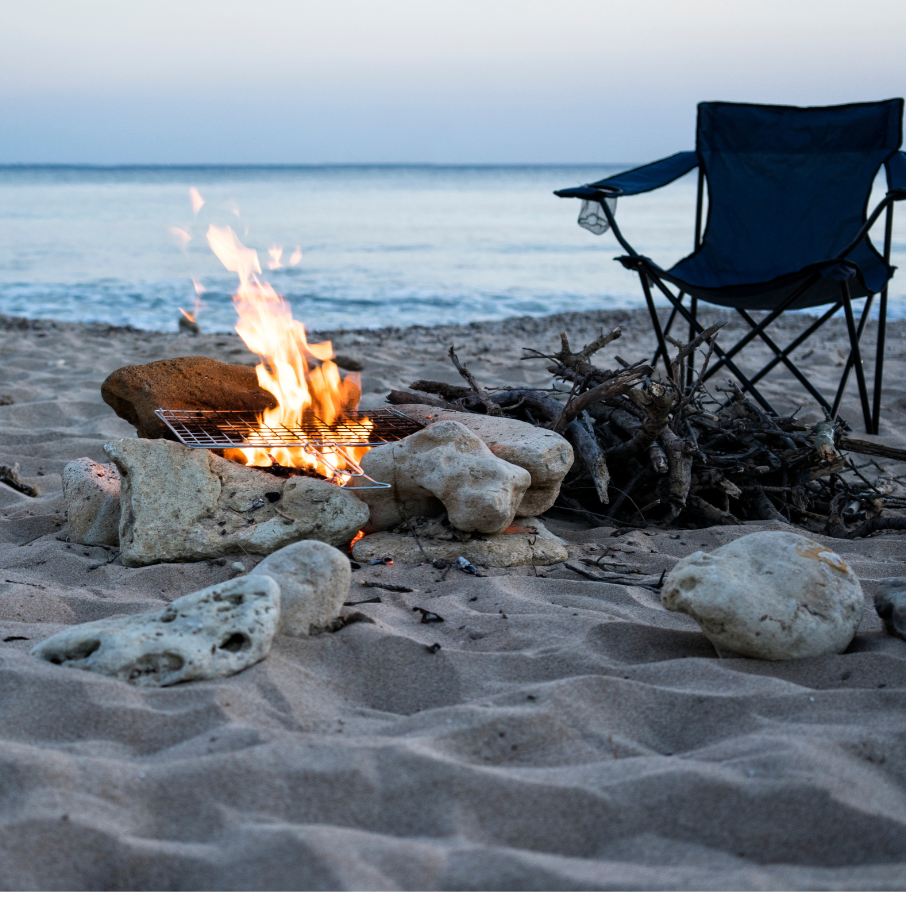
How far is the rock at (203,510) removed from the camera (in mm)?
2465

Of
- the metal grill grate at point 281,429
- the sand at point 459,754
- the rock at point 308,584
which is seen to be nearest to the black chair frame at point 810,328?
the metal grill grate at point 281,429

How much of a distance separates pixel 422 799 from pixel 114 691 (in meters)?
0.71

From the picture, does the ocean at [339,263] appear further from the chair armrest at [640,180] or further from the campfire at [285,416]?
the chair armrest at [640,180]

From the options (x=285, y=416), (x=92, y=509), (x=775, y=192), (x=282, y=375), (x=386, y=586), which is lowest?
(x=386, y=586)

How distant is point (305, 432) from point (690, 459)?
4.41ft

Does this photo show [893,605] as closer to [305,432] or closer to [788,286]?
[305,432]

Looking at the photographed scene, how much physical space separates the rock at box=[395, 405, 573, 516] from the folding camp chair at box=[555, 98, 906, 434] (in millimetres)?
1825

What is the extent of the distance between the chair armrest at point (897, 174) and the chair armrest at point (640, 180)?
3.39ft

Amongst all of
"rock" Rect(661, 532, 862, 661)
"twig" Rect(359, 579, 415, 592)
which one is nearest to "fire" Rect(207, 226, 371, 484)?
"twig" Rect(359, 579, 415, 592)

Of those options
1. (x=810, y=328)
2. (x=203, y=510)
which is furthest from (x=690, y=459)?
(x=810, y=328)

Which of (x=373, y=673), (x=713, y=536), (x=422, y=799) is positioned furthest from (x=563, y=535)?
(x=422, y=799)

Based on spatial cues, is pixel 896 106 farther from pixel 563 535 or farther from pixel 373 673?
pixel 373 673

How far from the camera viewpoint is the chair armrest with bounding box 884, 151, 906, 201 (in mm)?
3795

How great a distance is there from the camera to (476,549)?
2.56 m
